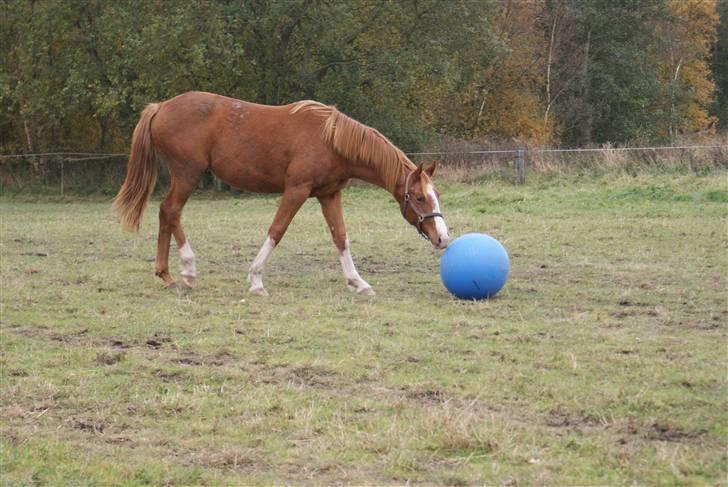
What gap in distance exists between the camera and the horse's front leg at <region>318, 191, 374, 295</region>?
957cm

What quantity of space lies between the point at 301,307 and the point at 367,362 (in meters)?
2.41

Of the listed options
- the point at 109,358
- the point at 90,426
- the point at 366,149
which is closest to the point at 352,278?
the point at 366,149

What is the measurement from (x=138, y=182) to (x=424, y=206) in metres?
3.25

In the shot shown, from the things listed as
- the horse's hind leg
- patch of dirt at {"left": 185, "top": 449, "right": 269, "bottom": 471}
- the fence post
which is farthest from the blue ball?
the fence post

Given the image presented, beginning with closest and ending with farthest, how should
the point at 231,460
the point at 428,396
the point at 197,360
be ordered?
1. the point at 231,460
2. the point at 428,396
3. the point at 197,360

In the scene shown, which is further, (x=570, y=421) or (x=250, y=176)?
(x=250, y=176)

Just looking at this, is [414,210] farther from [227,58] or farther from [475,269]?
[227,58]

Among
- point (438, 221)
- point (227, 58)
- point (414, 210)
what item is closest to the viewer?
point (438, 221)

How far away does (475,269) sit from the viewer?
8656mm

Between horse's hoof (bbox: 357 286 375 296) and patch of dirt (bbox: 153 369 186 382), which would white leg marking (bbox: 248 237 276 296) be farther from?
patch of dirt (bbox: 153 369 186 382)

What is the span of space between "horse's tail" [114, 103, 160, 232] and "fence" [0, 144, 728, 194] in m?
13.9

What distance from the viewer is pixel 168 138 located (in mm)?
10055

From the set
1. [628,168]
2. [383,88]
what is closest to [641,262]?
[628,168]

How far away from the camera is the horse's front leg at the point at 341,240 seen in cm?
957
